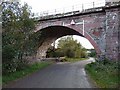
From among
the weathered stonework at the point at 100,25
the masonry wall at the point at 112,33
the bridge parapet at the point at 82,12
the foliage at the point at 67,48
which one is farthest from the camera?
the foliage at the point at 67,48

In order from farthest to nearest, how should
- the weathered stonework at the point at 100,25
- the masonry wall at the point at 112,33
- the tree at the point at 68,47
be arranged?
the tree at the point at 68,47 < the weathered stonework at the point at 100,25 < the masonry wall at the point at 112,33

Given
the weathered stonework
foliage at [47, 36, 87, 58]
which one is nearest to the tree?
foliage at [47, 36, 87, 58]

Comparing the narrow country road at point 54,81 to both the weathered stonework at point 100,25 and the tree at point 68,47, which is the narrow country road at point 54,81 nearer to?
the weathered stonework at point 100,25

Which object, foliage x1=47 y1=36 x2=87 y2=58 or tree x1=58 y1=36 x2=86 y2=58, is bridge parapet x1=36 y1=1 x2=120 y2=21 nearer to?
foliage x1=47 y1=36 x2=87 y2=58

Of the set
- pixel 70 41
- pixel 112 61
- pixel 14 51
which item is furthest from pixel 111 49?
pixel 70 41

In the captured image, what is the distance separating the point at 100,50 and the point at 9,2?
1233 cm

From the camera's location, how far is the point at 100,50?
24891mm

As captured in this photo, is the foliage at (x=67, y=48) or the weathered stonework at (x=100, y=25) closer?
the weathered stonework at (x=100, y=25)

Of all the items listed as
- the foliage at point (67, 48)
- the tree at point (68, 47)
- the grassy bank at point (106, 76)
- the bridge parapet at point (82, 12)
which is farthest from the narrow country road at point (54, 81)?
the tree at point (68, 47)

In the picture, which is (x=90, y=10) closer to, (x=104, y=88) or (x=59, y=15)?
(x=59, y=15)

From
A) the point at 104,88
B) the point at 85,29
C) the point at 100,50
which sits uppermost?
the point at 85,29

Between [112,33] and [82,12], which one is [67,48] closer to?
[82,12]

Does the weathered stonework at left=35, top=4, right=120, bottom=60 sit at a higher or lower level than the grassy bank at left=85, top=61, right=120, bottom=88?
higher

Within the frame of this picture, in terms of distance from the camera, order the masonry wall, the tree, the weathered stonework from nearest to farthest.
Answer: the masonry wall < the weathered stonework < the tree
